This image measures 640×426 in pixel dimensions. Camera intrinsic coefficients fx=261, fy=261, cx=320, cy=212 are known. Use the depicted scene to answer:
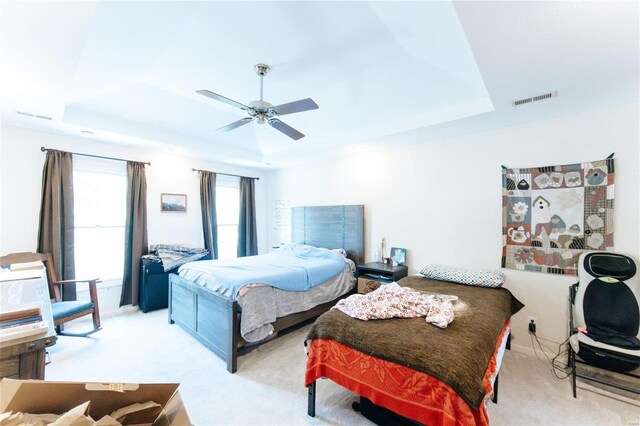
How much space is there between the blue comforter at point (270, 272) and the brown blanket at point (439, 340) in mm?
1022

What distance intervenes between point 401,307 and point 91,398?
1875 mm

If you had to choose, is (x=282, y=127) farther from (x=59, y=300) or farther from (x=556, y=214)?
(x=59, y=300)

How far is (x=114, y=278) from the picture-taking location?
3.97m

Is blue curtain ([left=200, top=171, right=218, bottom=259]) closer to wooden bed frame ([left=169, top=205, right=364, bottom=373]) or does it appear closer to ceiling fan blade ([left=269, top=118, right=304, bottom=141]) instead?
wooden bed frame ([left=169, top=205, right=364, bottom=373])

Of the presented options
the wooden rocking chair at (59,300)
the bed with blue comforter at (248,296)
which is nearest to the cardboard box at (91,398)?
the bed with blue comforter at (248,296)

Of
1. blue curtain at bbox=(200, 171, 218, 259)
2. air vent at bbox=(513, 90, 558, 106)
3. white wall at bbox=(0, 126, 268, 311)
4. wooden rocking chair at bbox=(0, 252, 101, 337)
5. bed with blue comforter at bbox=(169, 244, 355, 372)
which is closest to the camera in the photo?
air vent at bbox=(513, 90, 558, 106)

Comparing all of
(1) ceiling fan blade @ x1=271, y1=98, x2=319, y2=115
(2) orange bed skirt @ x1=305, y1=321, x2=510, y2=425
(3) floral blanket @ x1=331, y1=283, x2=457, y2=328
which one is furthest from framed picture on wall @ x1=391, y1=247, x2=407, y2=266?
(1) ceiling fan blade @ x1=271, y1=98, x2=319, y2=115

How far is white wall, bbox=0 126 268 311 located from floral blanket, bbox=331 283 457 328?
144 inches

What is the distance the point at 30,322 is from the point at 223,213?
4.25 meters

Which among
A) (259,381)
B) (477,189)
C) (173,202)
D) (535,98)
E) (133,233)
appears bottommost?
(259,381)

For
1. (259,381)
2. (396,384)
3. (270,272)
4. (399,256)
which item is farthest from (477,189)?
(259,381)

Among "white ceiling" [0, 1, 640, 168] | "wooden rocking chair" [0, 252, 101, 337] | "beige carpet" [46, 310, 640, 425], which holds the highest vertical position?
"white ceiling" [0, 1, 640, 168]

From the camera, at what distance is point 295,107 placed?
2.26m

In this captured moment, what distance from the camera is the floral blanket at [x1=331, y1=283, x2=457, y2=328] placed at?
1940mm
